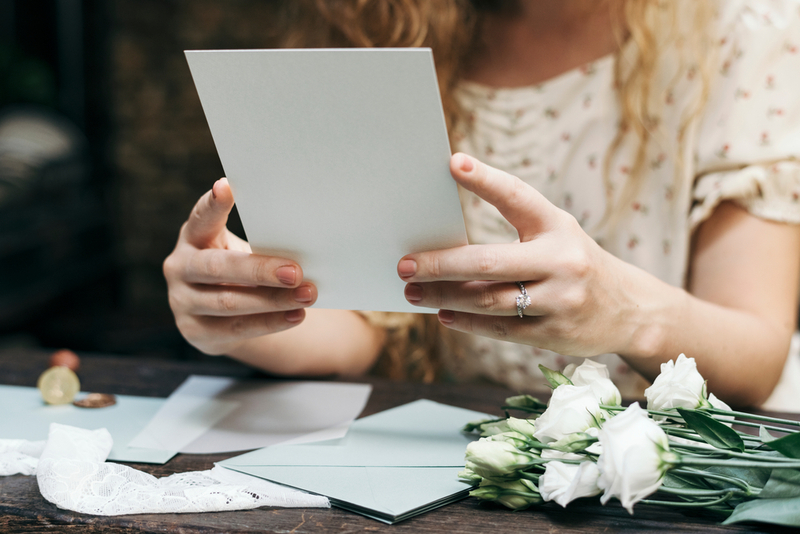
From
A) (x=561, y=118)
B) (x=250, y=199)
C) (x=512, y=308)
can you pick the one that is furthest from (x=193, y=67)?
(x=561, y=118)

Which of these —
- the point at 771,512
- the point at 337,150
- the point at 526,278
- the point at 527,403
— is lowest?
the point at 771,512

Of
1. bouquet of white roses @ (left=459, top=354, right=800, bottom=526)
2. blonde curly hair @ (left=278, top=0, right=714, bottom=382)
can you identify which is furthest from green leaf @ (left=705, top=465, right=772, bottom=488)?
blonde curly hair @ (left=278, top=0, right=714, bottom=382)

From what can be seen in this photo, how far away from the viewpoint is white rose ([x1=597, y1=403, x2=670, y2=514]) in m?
0.42

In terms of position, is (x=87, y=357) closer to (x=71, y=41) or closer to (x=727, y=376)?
(x=727, y=376)

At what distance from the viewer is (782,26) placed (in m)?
0.97

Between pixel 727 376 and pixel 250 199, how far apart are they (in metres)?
0.65

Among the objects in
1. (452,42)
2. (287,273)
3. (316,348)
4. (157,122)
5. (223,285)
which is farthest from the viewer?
(157,122)

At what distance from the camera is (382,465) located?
0.61 m

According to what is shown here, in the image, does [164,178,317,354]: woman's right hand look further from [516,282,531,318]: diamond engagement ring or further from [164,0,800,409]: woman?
[516,282,531,318]: diamond engagement ring

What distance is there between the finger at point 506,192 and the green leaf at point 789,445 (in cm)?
25

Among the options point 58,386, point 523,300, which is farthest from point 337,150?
point 58,386

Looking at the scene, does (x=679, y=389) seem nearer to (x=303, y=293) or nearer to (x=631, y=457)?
(x=631, y=457)

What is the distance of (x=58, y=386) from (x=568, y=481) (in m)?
0.66

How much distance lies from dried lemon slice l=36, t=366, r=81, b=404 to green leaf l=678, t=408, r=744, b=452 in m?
0.73
